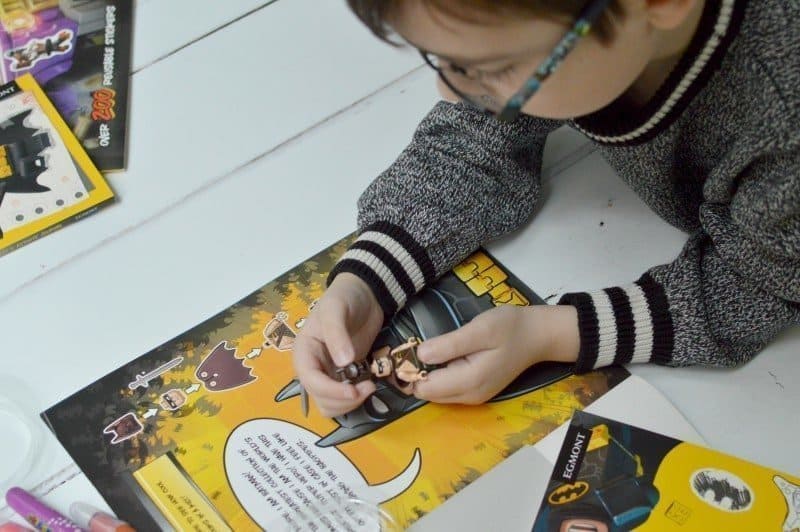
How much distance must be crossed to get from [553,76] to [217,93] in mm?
421

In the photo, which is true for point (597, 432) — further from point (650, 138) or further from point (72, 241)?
point (72, 241)

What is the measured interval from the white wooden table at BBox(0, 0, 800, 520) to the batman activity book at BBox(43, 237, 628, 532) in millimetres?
25

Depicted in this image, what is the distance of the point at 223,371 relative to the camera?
0.63 meters

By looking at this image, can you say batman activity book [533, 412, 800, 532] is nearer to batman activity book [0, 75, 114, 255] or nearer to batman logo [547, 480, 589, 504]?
batman logo [547, 480, 589, 504]

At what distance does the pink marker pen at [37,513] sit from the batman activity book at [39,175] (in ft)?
0.71

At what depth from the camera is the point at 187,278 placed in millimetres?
683

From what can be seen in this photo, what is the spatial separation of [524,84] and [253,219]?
315mm

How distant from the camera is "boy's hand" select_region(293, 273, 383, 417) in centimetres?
57

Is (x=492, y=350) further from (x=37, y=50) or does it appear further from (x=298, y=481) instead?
(x=37, y=50)

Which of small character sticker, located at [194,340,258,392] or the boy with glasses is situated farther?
small character sticker, located at [194,340,258,392]

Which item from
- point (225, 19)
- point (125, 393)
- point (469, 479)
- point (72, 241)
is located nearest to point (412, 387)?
point (469, 479)

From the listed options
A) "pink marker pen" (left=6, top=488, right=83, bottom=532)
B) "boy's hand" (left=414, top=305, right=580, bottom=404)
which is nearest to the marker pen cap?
"pink marker pen" (left=6, top=488, right=83, bottom=532)

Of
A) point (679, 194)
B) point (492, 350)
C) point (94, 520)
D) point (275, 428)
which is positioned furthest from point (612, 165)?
point (94, 520)

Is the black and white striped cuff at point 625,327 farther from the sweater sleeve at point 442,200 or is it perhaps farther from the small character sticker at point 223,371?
the small character sticker at point 223,371
